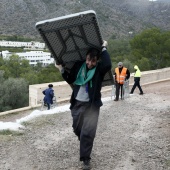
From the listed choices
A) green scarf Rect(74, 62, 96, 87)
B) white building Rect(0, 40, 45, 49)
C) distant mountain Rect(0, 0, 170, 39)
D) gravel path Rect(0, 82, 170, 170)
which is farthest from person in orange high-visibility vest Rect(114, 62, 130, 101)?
white building Rect(0, 40, 45, 49)

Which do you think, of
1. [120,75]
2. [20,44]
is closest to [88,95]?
[120,75]

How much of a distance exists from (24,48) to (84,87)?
126397mm

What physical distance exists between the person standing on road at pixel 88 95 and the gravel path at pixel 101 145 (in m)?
0.51

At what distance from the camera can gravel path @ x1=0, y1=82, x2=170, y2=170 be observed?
487cm

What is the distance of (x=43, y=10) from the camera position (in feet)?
368

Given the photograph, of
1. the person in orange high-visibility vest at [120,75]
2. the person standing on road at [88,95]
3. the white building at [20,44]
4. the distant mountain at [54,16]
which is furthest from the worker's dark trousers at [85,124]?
the white building at [20,44]

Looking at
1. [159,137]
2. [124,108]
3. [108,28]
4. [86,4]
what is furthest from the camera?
[86,4]

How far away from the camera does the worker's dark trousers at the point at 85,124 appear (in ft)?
14.4

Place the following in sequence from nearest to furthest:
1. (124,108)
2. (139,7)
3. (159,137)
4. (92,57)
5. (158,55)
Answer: (92,57), (159,137), (124,108), (158,55), (139,7)

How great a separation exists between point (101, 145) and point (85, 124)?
1.41 meters

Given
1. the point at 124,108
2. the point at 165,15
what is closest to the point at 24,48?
the point at 165,15

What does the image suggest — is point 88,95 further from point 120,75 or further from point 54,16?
point 54,16

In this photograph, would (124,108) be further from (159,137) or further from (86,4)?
(86,4)

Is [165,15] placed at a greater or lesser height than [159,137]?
greater
